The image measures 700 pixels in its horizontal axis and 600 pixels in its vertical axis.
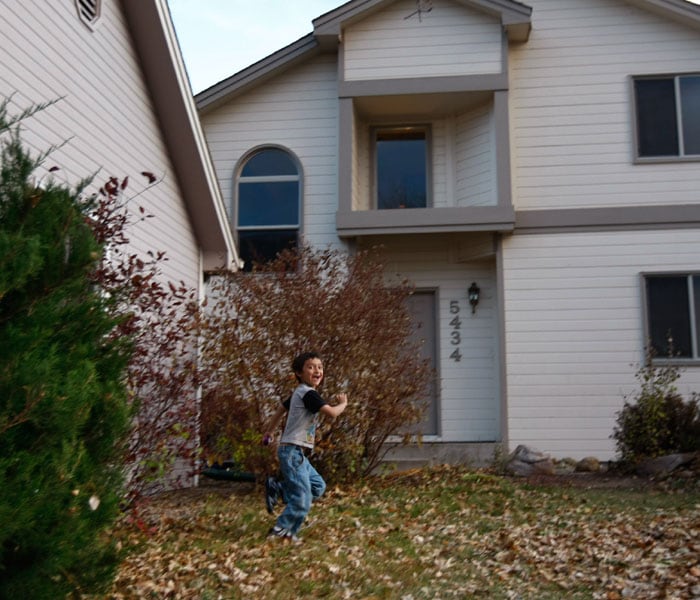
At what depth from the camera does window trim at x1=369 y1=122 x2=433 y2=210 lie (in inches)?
607

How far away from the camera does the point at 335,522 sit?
8.31 m

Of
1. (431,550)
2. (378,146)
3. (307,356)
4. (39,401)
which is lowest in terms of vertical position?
(431,550)

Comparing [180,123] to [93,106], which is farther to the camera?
[180,123]

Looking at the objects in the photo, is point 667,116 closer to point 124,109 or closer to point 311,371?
point 124,109

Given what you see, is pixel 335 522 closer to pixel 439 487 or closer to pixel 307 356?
pixel 307 356

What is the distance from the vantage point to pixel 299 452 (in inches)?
297

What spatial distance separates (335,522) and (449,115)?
910 cm

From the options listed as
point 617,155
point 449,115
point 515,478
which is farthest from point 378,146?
point 515,478

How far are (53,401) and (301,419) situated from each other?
3299 millimetres

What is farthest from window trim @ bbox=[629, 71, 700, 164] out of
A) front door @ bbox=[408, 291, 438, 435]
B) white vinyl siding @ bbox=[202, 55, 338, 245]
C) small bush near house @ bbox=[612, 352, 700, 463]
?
white vinyl siding @ bbox=[202, 55, 338, 245]

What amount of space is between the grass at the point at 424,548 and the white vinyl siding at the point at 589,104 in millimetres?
5762

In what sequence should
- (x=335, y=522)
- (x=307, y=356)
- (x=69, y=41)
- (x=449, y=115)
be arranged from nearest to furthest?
(x=307, y=356), (x=335, y=522), (x=69, y=41), (x=449, y=115)

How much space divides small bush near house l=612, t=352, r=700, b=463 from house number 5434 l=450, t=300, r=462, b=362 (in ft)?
9.48

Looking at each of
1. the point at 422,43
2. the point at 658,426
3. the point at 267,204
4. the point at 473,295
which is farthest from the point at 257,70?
the point at 658,426
